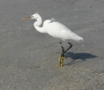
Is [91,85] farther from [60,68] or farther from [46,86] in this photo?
[60,68]

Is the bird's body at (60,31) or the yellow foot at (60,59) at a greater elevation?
the bird's body at (60,31)

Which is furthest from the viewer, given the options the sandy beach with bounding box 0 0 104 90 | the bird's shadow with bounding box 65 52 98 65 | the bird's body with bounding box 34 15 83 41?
the bird's shadow with bounding box 65 52 98 65

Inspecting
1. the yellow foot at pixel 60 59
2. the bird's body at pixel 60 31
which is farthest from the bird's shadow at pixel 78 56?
the bird's body at pixel 60 31

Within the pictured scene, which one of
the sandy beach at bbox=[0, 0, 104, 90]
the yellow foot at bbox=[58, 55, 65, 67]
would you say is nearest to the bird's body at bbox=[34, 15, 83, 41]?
the yellow foot at bbox=[58, 55, 65, 67]

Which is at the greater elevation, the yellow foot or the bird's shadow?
the yellow foot

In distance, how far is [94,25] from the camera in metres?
12.4

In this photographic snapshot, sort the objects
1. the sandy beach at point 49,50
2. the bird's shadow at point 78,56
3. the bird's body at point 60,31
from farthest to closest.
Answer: the bird's shadow at point 78,56 → the bird's body at point 60,31 → the sandy beach at point 49,50

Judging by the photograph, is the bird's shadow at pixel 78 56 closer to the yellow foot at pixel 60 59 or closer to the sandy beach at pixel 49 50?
the sandy beach at pixel 49 50

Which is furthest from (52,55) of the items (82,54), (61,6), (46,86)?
(61,6)

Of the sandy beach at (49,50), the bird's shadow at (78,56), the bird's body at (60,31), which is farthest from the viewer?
the bird's shadow at (78,56)

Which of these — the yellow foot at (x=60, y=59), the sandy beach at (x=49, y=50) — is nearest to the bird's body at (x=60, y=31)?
the yellow foot at (x=60, y=59)

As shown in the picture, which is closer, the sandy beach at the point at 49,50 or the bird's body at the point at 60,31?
the sandy beach at the point at 49,50

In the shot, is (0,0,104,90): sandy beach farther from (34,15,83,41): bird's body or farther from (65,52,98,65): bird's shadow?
(34,15,83,41): bird's body

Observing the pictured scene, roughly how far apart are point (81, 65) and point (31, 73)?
53.1 inches
